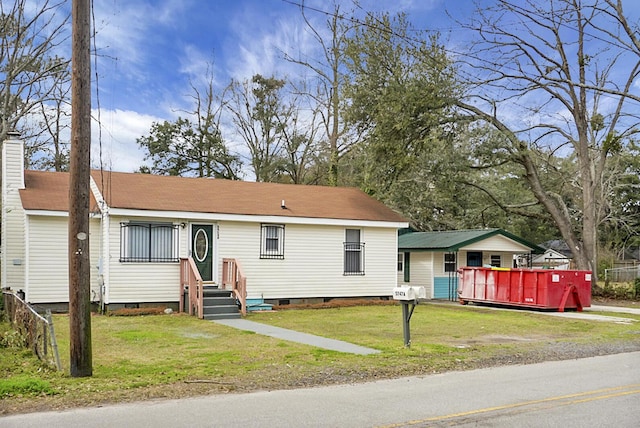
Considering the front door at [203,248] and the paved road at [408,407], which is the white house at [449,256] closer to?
the front door at [203,248]

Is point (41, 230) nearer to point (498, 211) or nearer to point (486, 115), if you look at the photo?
point (486, 115)

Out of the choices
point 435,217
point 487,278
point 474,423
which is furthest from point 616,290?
point 474,423

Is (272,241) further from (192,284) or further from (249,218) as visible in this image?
(192,284)

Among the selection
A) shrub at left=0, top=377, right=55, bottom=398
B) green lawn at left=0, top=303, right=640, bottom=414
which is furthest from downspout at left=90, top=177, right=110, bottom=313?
shrub at left=0, top=377, right=55, bottom=398

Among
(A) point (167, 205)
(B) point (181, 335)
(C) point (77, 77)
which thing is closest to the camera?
(C) point (77, 77)

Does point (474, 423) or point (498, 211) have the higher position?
point (498, 211)

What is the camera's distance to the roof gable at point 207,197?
19.0 meters

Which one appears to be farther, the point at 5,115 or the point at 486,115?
the point at 486,115

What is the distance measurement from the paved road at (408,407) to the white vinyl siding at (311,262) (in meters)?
12.0

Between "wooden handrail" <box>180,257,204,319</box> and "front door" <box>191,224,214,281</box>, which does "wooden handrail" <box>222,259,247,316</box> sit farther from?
"wooden handrail" <box>180,257,204,319</box>

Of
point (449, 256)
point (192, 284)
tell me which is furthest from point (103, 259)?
point (449, 256)

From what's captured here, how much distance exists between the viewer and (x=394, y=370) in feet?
32.9

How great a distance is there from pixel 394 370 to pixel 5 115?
714 inches

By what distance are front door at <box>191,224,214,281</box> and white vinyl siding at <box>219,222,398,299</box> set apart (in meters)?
0.38
